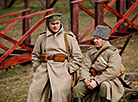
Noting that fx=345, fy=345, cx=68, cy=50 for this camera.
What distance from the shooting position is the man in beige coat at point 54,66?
4.64 m

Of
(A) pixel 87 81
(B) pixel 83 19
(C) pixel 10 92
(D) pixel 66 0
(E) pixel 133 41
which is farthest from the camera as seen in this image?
(D) pixel 66 0

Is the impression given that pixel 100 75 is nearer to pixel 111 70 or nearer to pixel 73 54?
pixel 111 70

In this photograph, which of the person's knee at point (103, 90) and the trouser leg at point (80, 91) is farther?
the trouser leg at point (80, 91)

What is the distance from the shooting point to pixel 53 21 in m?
4.68

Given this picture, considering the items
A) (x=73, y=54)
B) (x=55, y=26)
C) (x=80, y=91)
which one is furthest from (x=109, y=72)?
(x=55, y=26)

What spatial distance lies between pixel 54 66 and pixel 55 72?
0.08 meters

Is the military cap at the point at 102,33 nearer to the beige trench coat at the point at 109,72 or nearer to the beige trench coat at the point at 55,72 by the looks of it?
the beige trench coat at the point at 109,72

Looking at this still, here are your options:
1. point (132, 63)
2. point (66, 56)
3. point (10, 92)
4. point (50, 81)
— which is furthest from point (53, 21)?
point (132, 63)

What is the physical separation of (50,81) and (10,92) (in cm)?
222

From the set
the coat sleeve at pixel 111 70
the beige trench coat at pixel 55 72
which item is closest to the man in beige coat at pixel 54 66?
the beige trench coat at pixel 55 72

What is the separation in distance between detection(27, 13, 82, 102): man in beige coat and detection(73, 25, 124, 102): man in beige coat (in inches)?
6.7

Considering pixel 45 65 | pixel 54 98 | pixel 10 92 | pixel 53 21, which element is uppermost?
pixel 53 21

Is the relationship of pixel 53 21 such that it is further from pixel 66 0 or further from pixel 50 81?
pixel 66 0

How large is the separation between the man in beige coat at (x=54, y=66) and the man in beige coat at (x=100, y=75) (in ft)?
0.56
